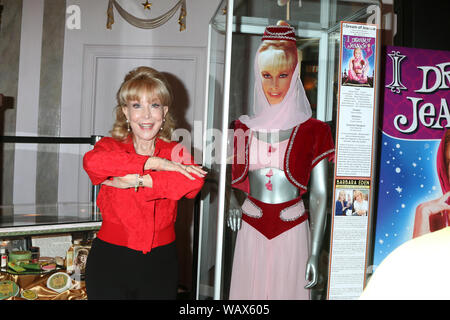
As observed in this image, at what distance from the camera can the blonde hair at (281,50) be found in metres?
1.50

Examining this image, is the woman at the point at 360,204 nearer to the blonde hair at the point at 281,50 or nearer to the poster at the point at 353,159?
the poster at the point at 353,159

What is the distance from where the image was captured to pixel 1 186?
2562 mm

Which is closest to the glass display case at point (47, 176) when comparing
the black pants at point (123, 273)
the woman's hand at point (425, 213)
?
the black pants at point (123, 273)

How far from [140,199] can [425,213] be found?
1302 mm

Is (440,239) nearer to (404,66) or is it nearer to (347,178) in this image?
(347,178)

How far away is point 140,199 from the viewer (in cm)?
135

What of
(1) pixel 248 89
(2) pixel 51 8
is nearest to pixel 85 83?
(2) pixel 51 8

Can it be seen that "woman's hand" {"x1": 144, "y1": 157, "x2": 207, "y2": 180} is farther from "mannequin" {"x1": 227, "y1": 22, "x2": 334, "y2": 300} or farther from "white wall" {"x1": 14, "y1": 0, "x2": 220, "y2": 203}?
"white wall" {"x1": 14, "y1": 0, "x2": 220, "y2": 203}

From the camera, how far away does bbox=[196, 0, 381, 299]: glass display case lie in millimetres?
1462

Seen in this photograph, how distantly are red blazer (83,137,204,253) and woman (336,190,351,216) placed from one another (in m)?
0.58

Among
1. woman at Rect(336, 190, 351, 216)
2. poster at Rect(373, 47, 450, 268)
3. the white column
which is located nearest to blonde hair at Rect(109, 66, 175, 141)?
woman at Rect(336, 190, 351, 216)

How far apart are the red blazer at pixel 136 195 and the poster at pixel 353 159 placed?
0.61 m

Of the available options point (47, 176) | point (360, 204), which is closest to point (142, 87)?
point (360, 204)

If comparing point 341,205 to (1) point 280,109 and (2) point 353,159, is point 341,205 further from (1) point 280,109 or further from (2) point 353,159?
(1) point 280,109
